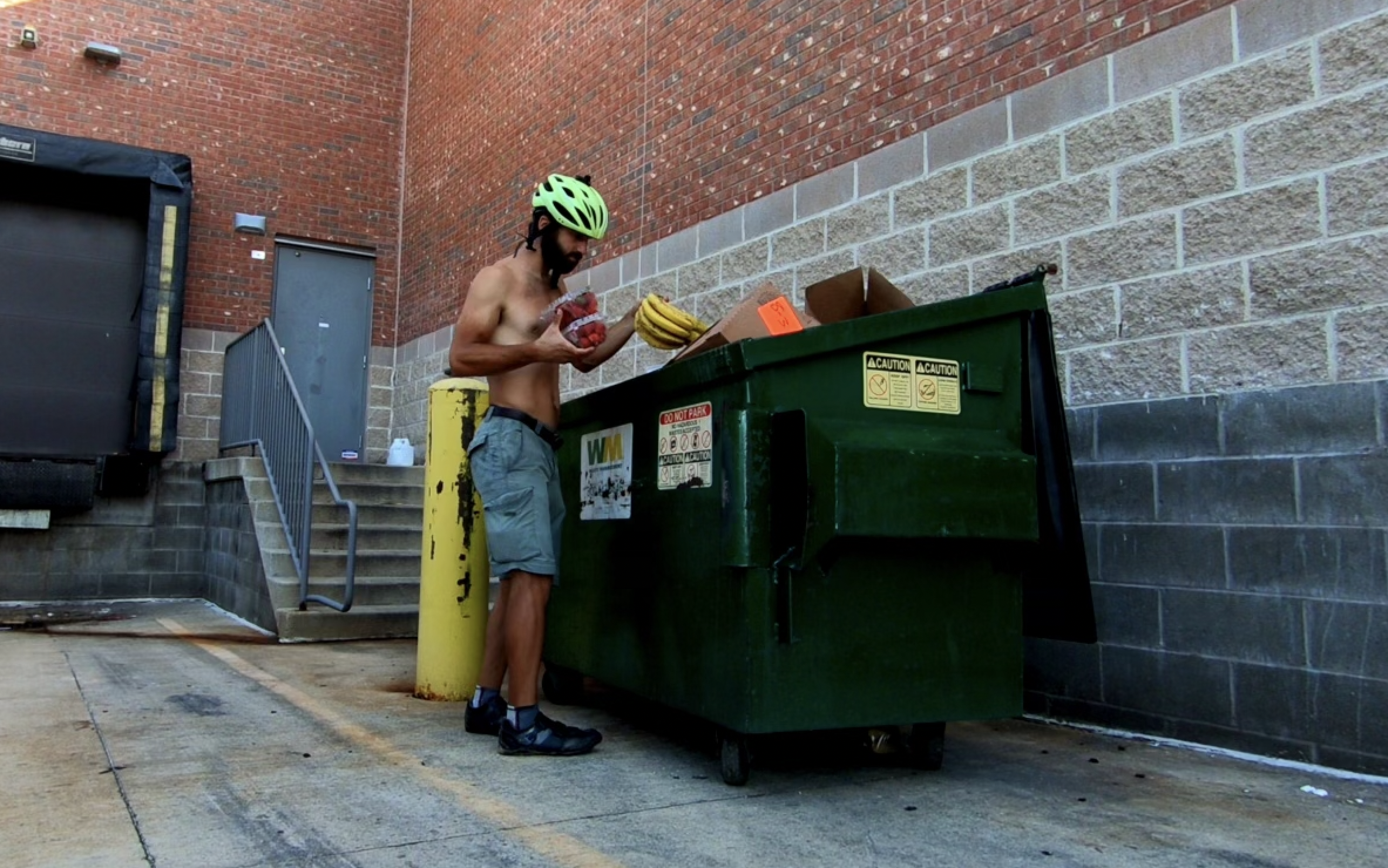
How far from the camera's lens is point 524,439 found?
4.06m

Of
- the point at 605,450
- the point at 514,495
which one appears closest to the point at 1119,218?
the point at 605,450

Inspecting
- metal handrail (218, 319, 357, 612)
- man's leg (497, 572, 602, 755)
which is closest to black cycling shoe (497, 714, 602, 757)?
man's leg (497, 572, 602, 755)

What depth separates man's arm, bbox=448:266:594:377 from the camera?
389 centimetres

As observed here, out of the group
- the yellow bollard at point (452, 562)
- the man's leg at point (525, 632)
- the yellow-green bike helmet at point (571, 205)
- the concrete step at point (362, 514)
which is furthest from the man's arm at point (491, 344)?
the concrete step at point (362, 514)

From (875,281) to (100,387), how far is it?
30.8 feet

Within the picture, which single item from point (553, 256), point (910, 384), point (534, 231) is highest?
point (534, 231)

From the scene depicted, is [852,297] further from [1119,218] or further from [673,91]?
[673,91]

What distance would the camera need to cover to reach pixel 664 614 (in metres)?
3.76

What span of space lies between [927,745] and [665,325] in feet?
5.77

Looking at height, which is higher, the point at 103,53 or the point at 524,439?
the point at 103,53

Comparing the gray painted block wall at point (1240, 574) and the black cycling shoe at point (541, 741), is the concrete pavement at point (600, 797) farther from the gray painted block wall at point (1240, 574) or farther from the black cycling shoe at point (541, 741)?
the gray painted block wall at point (1240, 574)

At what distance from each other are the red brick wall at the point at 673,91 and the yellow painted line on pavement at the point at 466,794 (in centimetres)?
402

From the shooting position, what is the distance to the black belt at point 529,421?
4090 millimetres

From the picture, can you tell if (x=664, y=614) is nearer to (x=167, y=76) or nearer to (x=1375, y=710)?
(x=1375, y=710)
